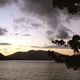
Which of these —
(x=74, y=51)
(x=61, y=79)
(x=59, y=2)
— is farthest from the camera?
(x=61, y=79)

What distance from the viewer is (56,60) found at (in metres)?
8.96

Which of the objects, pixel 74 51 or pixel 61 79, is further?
pixel 61 79

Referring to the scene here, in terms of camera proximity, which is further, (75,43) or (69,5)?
(75,43)

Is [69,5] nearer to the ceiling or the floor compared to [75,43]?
nearer to the ceiling

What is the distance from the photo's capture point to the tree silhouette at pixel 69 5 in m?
8.11

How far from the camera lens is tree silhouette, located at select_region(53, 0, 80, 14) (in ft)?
26.6

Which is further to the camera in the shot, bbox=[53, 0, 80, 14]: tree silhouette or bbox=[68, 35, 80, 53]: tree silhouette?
bbox=[68, 35, 80, 53]: tree silhouette

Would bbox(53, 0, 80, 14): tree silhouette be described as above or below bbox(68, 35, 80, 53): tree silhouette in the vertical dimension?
above

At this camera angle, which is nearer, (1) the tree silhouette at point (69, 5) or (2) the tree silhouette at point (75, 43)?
(1) the tree silhouette at point (69, 5)

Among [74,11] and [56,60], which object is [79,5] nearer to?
[74,11]

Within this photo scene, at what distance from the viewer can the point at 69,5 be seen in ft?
27.1

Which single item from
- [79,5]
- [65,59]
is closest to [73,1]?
[79,5]

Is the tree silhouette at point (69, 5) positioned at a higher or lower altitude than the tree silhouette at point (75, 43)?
higher

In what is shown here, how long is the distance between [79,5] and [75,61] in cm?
157
